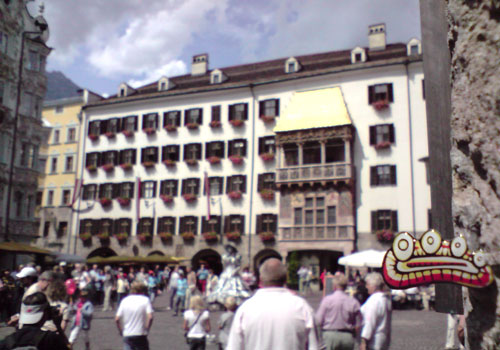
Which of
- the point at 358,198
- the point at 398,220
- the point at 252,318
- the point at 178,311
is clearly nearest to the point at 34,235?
the point at 178,311

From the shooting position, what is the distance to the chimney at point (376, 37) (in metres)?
38.7

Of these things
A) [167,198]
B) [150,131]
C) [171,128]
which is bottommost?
[167,198]

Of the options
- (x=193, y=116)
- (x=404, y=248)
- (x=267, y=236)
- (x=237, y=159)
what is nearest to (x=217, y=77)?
(x=193, y=116)

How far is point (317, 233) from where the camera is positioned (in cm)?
3366

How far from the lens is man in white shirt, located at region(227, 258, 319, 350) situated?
3531mm

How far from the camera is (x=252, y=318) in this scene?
3590 millimetres

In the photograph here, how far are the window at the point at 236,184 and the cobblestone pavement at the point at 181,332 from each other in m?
17.4

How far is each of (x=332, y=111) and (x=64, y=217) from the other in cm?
2434

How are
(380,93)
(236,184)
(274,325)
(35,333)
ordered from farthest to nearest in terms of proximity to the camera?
(236,184)
(380,93)
(35,333)
(274,325)

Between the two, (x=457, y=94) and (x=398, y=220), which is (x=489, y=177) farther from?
(x=398, y=220)

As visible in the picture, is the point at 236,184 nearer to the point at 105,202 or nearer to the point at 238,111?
the point at 238,111

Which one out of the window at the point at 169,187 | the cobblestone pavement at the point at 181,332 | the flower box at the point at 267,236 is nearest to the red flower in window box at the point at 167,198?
the window at the point at 169,187

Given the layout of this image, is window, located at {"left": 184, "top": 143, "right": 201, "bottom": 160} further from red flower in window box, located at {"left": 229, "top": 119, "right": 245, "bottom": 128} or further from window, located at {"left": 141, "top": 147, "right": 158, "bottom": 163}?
red flower in window box, located at {"left": 229, "top": 119, "right": 245, "bottom": 128}

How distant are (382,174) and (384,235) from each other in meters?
4.16
